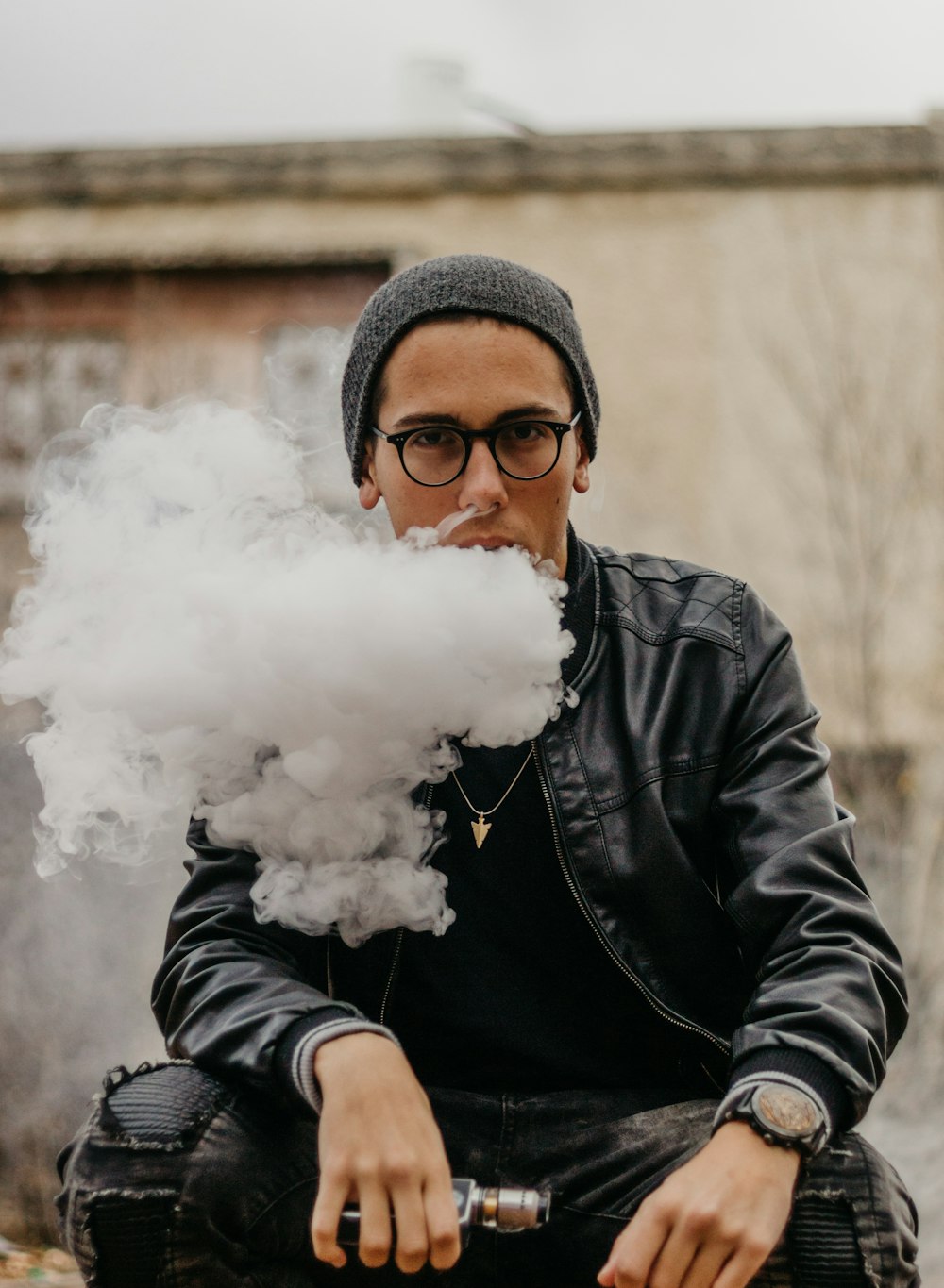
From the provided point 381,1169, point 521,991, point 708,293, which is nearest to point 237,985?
point 381,1169

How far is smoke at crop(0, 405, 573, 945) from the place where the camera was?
1.91 m

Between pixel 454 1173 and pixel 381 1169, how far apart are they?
0.50 metres

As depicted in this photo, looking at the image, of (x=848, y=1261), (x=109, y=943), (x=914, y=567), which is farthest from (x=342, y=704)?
(x=914, y=567)

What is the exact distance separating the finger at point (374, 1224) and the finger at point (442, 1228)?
55 millimetres

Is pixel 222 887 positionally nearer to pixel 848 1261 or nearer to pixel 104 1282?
pixel 104 1282

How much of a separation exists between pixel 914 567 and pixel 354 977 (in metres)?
5.24

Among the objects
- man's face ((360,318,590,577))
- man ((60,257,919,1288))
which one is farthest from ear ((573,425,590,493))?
man's face ((360,318,590,577))

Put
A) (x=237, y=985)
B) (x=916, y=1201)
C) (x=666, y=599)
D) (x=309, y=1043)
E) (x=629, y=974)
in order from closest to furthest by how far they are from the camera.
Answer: (x=309, y=1043) < (x=237, y=985) < (x=629, y=974) < (x=666, y=599) < (x=916, y=1201)

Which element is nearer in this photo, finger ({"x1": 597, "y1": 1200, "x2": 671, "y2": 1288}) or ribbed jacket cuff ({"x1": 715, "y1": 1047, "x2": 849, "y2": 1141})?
finger ({"x1": 597, "y1": 1200, "x2": 671, "y2": 1288})

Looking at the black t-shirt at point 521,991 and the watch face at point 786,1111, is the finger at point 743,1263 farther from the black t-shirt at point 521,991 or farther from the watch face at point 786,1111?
the black t-shirt at point 521,991

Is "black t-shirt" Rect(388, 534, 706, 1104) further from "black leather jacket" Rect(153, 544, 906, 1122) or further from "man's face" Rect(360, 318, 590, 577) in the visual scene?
"man's face" Rect(360, 318, 590, 577)

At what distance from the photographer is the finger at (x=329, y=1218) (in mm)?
1550

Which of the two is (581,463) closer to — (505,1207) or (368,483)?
(368,483)

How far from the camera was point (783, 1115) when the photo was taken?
5.21ft
